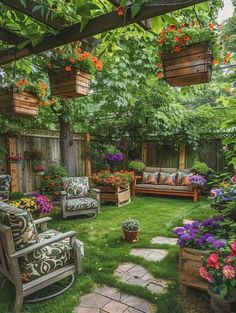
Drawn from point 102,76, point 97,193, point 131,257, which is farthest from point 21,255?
point 102,76

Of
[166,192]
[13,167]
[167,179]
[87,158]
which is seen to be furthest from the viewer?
[87,158]

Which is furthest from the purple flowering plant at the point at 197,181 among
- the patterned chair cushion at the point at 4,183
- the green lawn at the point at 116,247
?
the patterned chair cushion at the point at 4,183

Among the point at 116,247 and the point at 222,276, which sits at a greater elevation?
the point at 222,276

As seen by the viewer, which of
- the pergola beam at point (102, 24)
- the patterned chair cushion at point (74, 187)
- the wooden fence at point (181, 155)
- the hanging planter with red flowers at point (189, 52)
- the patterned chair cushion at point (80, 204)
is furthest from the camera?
the wooden fence at point (181, 155)

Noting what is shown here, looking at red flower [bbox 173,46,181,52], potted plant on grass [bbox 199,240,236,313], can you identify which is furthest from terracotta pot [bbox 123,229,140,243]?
red flower [bbox 173,46,181,52]

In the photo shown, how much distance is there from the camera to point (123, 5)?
1.47 m

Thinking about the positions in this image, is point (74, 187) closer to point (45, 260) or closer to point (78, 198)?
point (78, 198)

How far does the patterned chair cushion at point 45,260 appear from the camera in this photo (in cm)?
221

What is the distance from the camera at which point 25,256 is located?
2.20 metres

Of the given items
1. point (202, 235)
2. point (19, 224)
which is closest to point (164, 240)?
point (202, 235)

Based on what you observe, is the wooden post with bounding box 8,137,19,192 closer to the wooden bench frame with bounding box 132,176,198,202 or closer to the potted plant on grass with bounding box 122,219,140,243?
the wooden bench frame with bounding box 132,176,198,202

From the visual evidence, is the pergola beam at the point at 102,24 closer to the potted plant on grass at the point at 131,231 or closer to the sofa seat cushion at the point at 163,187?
the potted plant on grass at the point at 131,231

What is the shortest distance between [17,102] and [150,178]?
15.4 ft

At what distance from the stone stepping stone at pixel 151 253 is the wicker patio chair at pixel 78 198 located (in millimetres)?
1769
